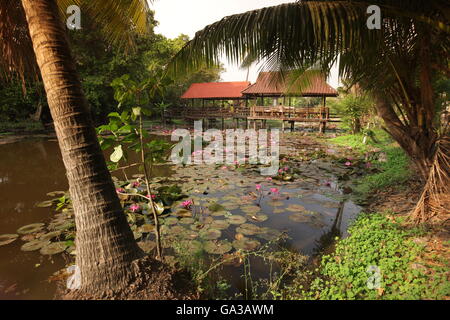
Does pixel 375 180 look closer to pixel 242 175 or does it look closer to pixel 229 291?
pixel 242 175

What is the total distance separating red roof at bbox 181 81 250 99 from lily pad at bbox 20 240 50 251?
67.6ft

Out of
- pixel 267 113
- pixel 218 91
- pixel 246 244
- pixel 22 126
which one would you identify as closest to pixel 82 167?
pixel 246 244

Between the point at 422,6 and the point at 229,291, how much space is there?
3721mm

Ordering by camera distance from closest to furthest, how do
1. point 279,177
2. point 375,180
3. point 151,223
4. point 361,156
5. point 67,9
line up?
point 67,9
point 151,223
point 375,180
point 279,177
point 361,156

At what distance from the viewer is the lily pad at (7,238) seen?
357 cm

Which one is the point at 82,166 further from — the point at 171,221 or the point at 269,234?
the point at 269,234

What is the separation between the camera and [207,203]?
16.4 ft

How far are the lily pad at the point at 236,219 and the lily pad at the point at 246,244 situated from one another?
56 centimetres

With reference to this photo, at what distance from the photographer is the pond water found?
117 inches

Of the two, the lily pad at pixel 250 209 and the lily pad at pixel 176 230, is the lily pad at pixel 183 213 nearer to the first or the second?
the lily pad at pixel 176 230

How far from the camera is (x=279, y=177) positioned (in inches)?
262

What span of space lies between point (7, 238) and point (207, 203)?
318cm

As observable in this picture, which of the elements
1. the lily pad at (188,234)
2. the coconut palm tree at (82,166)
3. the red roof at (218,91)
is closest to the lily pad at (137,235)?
the lily pad at (188,234)
